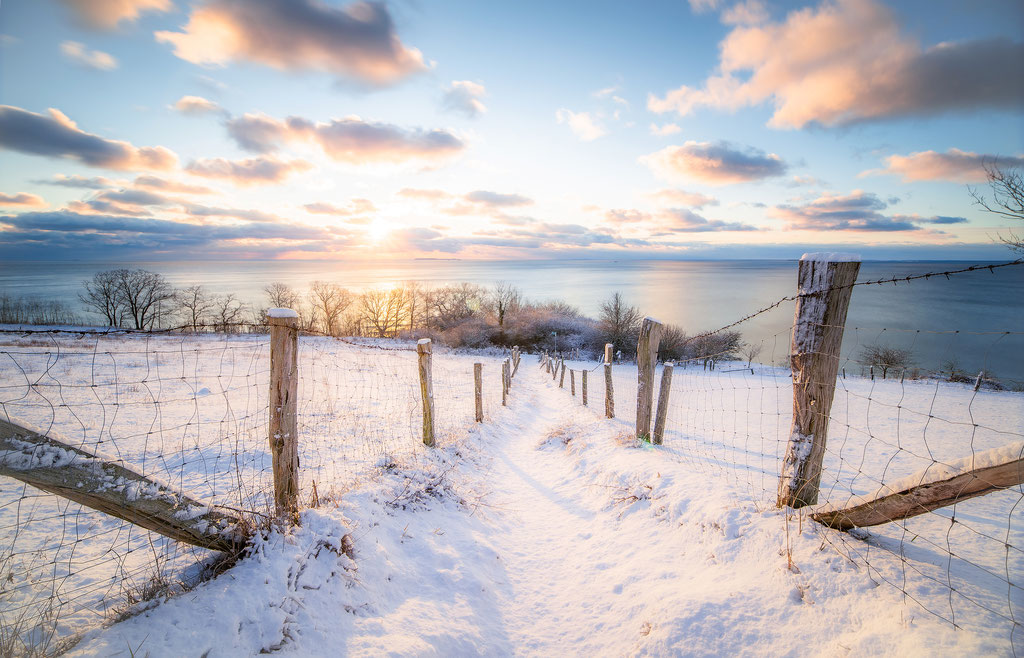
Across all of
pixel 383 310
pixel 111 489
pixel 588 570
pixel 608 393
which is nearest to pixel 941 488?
pixel 588 570

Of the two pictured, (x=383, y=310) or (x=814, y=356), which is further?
(x=383, y=310)

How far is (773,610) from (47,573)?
544 centimetres

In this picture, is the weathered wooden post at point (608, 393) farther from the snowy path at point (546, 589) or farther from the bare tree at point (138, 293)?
the bare tree at point (138, 293)

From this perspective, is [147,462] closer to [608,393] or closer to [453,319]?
[608,393]

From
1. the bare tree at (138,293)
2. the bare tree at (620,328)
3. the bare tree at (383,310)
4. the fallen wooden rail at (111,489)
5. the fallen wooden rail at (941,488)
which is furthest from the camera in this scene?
the bare tree at (383,310)

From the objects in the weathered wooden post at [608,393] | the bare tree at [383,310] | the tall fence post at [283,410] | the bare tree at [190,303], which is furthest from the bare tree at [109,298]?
the tall fence post at [283,410]

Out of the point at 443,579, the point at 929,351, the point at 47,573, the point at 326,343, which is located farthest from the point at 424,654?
the point at 929,351

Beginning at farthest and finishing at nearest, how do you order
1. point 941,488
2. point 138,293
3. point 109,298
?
1. point 138,293
2. point 109,298
3. point 941,488

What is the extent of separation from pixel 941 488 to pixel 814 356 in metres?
1.16

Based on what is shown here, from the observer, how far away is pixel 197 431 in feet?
23.7

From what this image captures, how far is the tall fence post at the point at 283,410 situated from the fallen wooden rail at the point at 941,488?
14.8 ft

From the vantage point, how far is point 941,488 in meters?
2.42

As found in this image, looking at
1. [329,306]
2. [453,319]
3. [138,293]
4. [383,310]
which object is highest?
[138,293]

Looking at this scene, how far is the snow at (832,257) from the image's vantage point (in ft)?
10.4
